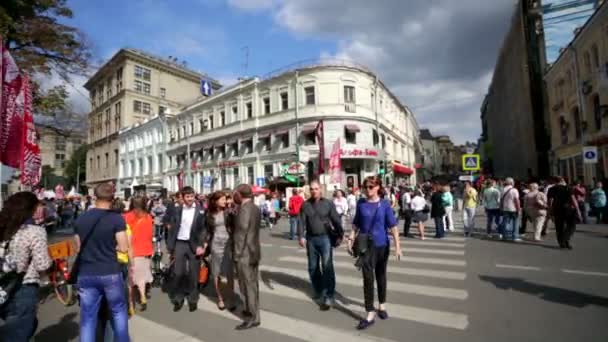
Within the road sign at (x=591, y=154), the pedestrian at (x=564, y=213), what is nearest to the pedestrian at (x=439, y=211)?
the pedestrian at (x=564, y=213)

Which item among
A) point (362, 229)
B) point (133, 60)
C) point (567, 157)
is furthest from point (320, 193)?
point (133, 60)

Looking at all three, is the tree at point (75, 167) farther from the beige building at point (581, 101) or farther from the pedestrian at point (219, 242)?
the beige building at point (581, 101)

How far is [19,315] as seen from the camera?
2.96 m

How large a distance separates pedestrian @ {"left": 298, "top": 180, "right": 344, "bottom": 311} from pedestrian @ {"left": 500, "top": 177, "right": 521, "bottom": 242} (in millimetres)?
6849

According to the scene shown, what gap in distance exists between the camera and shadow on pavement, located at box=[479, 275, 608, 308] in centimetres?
458

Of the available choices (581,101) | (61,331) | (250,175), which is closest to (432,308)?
(61,331)

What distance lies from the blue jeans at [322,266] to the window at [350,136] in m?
24.3

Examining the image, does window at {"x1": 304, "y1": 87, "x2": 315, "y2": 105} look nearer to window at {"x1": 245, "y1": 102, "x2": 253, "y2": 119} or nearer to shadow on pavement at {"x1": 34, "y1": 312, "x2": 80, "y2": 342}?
window at {"x1": 245, "y1": 102, "x2": 253, "y2": 119}

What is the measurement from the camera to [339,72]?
29.5 m

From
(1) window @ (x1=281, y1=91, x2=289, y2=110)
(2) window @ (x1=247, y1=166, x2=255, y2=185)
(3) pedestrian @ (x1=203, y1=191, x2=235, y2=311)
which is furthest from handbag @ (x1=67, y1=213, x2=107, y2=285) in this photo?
(2) window @ (x1=247, y1=166, x2=255, y2=185)

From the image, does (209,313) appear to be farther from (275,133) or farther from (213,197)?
(275,133)

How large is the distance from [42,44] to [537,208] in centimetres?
1493

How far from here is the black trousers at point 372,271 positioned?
13.5ft

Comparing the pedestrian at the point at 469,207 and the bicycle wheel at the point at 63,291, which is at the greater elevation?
the pedestrian at the point at 469,207
